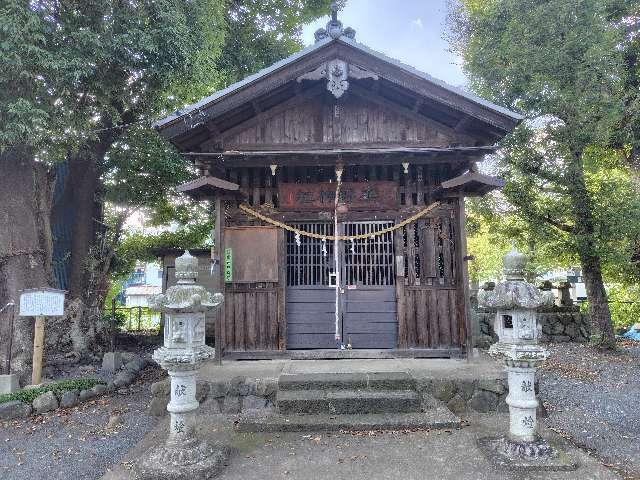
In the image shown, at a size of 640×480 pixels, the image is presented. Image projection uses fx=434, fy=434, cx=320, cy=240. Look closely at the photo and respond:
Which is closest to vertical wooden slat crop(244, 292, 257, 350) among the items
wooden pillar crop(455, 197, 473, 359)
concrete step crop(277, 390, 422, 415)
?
concrete step crop(277, 390, 422, 415)

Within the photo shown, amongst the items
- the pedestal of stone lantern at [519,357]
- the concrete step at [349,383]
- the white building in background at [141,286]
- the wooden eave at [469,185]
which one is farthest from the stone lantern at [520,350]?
the white building in background at [141,286]

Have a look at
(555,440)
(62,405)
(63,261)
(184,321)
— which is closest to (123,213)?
(63,261)

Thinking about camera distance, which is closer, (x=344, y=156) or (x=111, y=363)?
(x=344, y=156)

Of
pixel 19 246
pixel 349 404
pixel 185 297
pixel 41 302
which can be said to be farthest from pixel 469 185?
pixel 19 246

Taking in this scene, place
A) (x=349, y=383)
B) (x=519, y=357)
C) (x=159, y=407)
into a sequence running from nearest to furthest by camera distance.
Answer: (x=519, y=357)
(x=349, y=383)
(x=159, y=407)

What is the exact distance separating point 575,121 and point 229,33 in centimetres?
1215

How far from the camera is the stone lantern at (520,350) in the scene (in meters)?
4.88

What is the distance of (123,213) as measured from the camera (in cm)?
1405

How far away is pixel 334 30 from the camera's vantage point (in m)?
7.59

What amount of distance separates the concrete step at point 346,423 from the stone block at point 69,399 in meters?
4.33

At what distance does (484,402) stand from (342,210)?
4027mm

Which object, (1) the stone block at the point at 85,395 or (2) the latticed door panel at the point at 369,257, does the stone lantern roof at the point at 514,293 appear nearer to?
(2) the latticed door panel at the point at 369,257

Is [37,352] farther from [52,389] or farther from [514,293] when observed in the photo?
[514,293]

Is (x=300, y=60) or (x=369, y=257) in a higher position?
(x=300, y=60)
